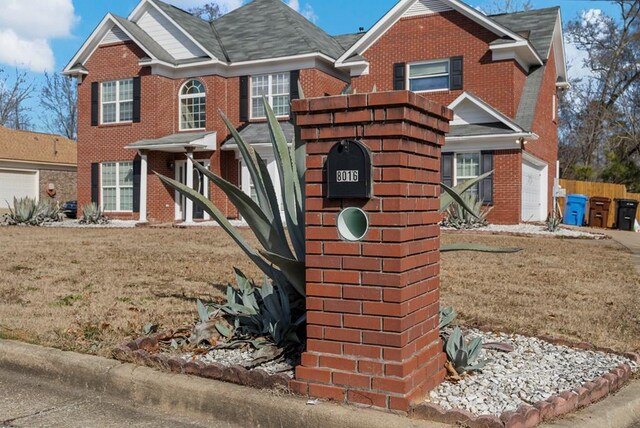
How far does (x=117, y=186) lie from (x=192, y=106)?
4.24 m

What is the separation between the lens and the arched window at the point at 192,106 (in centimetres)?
2414

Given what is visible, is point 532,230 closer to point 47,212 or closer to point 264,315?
point 264,315

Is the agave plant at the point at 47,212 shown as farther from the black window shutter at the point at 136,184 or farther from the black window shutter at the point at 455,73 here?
the black window shutter at the point at 455,73

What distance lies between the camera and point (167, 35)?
24.6 meters

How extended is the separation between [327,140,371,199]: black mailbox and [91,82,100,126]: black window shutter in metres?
23.2

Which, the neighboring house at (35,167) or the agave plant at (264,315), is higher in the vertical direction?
the neighboring house at (35,167)

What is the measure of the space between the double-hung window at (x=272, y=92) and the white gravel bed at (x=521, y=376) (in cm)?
1881

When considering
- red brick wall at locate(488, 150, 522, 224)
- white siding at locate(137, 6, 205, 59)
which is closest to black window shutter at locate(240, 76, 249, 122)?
white siding at locate(137, 6, 205, 59)

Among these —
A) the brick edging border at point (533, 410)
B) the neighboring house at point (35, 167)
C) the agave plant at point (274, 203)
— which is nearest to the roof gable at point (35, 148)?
the neighboring house at point (35, 167)

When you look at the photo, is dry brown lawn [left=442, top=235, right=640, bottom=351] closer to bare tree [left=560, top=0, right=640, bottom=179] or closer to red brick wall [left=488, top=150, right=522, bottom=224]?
red brick wall [left=488, top=150, right=522, bottom=224]

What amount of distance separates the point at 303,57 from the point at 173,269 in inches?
564

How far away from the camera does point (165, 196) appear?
24312mm

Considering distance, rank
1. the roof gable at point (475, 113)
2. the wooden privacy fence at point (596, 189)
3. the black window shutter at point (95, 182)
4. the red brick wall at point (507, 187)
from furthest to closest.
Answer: the wooden privacy fence at point (596, 189) → the black window shutter at point (95, 182) → the red brick wall at point (507, 187) → the roof gable at point (475, 113)

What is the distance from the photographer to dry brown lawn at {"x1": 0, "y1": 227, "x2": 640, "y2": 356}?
19.0ft
